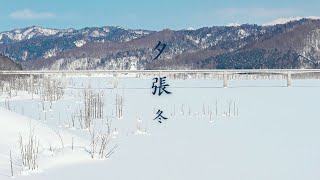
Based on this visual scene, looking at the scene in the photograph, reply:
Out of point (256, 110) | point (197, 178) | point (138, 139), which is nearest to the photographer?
point (197, 178)

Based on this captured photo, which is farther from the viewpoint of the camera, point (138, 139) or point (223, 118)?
point (223, 118)

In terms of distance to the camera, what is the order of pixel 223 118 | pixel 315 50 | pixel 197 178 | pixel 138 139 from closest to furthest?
pixel 197 178 → pixel 138 139 → pixel 223 118 → pixel 315 50

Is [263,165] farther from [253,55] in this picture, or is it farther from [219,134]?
[253,55]

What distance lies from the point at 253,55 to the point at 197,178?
18756 centimetres

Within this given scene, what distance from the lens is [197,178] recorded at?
892cm

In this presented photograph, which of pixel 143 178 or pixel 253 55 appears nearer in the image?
pixel 143 178

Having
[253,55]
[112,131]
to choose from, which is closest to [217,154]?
[112,131]

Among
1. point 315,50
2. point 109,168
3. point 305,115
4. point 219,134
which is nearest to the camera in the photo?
point 109,168

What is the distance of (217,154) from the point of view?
11.4 m

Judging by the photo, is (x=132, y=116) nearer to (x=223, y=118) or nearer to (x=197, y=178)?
(x=223, y=118)

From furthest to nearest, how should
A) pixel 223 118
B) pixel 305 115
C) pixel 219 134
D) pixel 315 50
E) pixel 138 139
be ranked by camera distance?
1. pixel 315 50
2. pixel 305 115
3. pixel 223 118
4. pixel 219 134
5. pixel 138 139

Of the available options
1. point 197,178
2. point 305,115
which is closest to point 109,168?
point 197,178

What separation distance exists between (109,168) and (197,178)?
195 cm

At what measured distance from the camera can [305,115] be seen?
21500 millimetres
